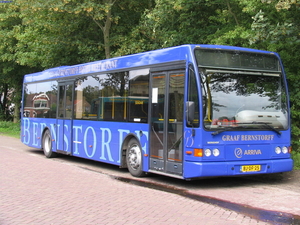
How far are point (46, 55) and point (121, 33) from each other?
14.9 feet

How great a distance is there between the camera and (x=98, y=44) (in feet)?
72.6

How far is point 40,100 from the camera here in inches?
674

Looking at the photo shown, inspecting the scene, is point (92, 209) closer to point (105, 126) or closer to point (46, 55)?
point (105, 126)

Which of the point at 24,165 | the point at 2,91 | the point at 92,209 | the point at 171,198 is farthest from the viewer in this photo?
the point at 2,91

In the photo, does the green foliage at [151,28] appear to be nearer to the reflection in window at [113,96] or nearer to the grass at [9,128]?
the reflection in window at [113,96]

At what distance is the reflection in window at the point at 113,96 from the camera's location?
35.6ft

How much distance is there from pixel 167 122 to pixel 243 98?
1753mm

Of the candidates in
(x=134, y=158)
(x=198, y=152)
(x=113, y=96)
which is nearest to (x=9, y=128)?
(x=113, y=96)

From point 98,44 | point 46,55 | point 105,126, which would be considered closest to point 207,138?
point 105,126

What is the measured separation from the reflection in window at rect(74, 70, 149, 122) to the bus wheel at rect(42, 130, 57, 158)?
8.60ft

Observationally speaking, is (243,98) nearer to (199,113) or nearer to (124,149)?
(199,113)

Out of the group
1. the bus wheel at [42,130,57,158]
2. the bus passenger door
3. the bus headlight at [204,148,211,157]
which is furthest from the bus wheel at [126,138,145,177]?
the bus wheel at [42,130,57,158]

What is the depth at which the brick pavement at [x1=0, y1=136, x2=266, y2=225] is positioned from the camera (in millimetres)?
6664

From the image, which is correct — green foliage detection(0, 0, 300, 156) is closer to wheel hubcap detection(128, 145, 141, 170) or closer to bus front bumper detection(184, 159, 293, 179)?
bus front bumper detection(184, 159, 293, 179)
